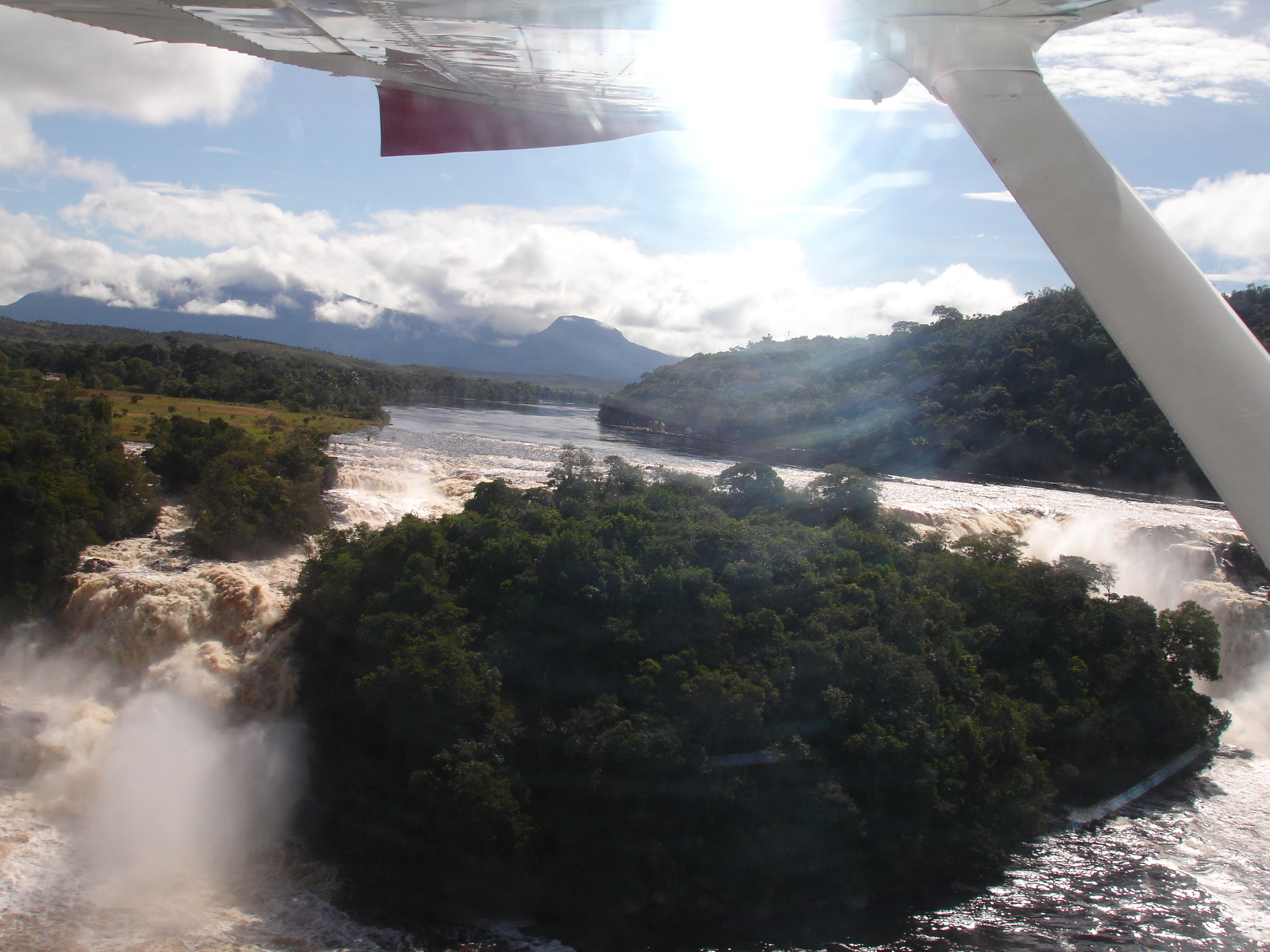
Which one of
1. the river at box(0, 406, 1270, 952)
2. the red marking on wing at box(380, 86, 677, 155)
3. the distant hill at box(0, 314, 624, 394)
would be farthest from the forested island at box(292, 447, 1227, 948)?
the distant hill at box(0, 314, 624, 394)

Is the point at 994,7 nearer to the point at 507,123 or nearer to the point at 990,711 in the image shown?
the point at 507,123

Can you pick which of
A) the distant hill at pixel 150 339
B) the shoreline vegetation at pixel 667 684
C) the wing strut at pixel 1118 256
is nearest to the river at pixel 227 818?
the shoreline vegetation at pixel 667 684

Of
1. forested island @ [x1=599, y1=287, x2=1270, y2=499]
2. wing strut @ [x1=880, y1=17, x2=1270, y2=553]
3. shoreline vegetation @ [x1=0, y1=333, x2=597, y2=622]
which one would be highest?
forested island @ [x1=599, y1=287, x2=1270, y2=499]

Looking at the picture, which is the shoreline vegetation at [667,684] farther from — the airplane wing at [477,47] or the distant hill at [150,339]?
the distant hill at [150,339]

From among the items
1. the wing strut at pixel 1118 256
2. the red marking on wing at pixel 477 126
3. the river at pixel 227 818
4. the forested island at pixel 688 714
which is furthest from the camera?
the river at pixel 227 818

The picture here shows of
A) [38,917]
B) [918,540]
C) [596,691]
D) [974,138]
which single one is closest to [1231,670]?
[918,540]

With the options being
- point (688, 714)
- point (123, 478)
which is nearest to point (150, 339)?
point (123, 478)

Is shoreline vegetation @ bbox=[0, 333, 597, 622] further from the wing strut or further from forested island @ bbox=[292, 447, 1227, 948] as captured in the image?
the wing strut
